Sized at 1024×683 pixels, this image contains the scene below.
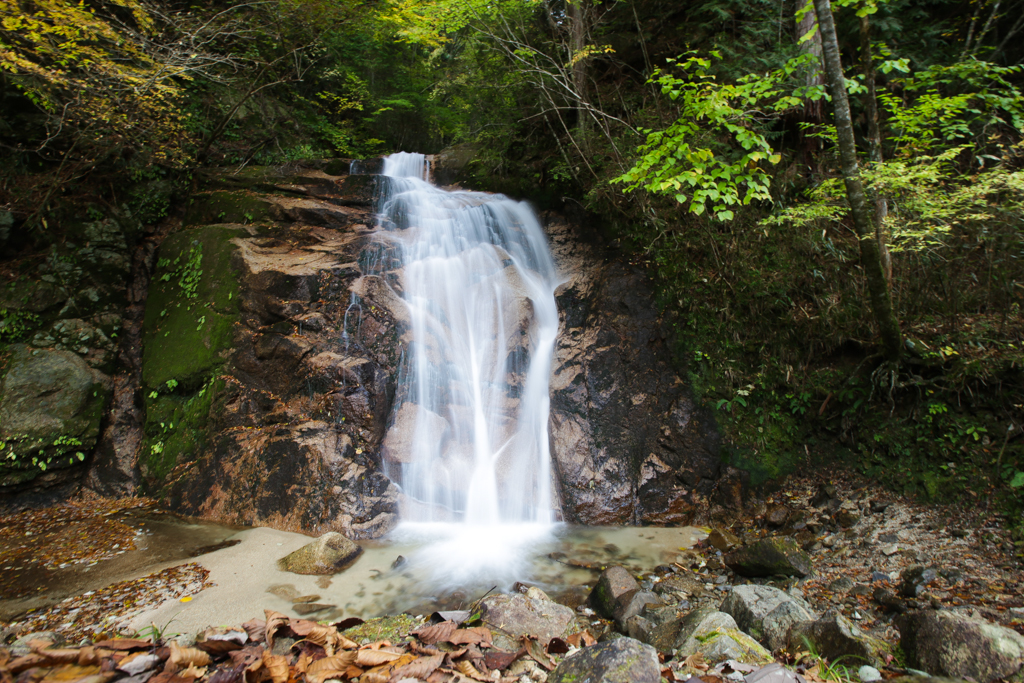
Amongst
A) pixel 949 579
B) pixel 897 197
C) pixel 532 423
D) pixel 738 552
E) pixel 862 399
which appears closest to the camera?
pixel 949 579

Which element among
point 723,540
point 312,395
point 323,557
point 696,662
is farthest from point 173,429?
point 723,540

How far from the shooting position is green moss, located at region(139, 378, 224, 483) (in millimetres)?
6281

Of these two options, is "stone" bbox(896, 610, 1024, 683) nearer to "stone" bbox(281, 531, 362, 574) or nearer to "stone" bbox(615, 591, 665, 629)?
"stone" bbox(615, 591, 665, 629)

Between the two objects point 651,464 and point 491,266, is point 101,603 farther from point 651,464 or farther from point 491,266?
point 491,266

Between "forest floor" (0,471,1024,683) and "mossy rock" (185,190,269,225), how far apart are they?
4825 mm

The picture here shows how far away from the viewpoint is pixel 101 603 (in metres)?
4.04

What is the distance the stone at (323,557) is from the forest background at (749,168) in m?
4.87

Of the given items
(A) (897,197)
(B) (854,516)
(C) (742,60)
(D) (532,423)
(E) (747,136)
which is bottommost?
(B) (854,516)

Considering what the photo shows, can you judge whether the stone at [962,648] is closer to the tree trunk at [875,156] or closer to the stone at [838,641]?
the stone at [838,641]

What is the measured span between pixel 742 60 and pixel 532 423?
6.20 m

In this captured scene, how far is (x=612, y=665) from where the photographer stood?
8.16 feet

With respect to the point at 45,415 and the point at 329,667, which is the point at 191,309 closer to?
the point at 45,415

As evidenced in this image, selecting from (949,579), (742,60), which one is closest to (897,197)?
(742,60)

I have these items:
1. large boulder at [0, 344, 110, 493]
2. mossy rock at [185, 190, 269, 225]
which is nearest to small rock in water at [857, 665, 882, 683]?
large boulder at [0, 344, 110, 493]
